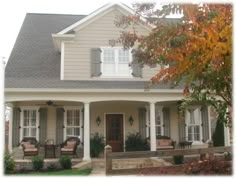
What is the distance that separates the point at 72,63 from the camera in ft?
56.5

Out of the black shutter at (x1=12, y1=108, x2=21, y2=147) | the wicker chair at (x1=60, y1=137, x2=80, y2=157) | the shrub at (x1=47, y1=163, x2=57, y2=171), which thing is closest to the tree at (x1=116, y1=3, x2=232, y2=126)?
the shrub at (x1=47, y1=163, x2=57, y2=171)

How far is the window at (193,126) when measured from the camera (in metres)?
17.8

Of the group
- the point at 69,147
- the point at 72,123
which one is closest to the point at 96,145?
the point at 69,147

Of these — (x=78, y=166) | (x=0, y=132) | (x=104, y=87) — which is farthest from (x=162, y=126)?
(x=0, y=132)

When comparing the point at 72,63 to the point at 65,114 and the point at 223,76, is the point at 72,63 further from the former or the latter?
the point at 223,76

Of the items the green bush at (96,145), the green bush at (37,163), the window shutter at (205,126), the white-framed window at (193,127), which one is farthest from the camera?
the window shutter at (205,126)

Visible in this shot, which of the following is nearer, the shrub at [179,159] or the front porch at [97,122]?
the shrub at [179,159]

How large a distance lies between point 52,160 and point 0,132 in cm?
1146

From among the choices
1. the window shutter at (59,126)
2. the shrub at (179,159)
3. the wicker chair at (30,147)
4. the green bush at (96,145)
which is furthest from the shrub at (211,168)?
the window shutter at (59,126)

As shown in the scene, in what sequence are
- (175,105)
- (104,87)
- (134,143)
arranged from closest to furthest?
(104,87) → (134,143) → (175,105)

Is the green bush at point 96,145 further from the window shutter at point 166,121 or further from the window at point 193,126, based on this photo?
the window at point 193,126

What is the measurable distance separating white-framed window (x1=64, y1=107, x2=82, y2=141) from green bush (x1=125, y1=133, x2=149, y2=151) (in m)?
2.27

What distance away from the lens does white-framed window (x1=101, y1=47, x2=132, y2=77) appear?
1734 cm

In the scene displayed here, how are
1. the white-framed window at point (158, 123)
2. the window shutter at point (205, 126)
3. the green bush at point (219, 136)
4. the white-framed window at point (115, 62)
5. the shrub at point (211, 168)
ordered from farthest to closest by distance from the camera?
the window shutter at point (205, 126), the green bush at point (219, 136), the white-framed window at point (158, 123), the white-framed window at point (115, 62), the shrub at point (211, 168)
